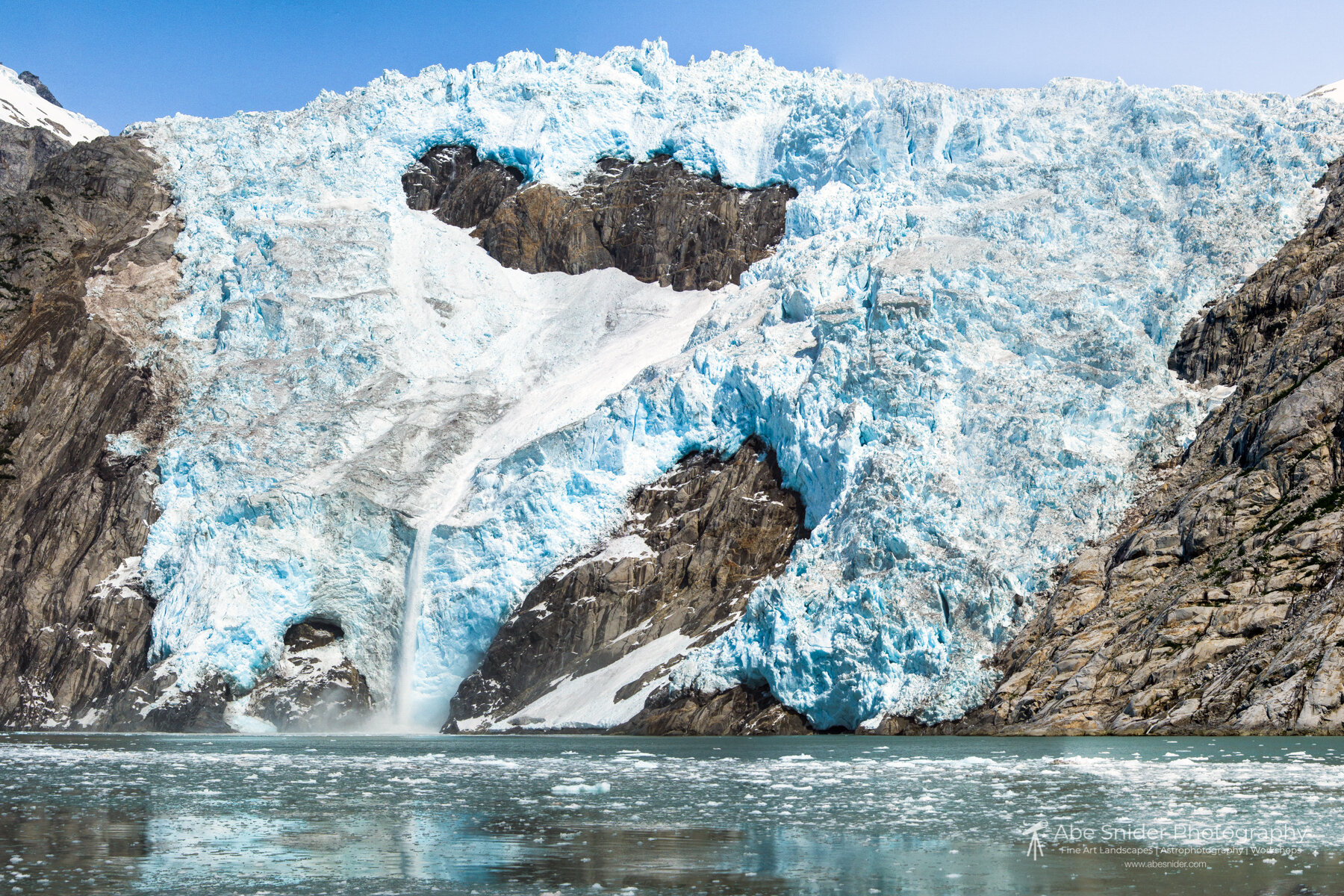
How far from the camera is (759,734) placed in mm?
52531

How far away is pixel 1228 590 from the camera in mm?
43188

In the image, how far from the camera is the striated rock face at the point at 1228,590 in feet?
130

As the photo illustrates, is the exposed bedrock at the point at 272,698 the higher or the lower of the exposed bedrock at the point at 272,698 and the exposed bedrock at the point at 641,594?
the lower

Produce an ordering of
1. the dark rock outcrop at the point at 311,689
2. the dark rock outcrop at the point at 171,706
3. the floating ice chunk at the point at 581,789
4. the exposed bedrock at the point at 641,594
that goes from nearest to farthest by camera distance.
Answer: the floating ice chunk at the point at 581,789
the exposed bedrock at the point at 641,594
the dark rock outcrop at the point at 171,706
the dark rock outcrop at the point at 311,689

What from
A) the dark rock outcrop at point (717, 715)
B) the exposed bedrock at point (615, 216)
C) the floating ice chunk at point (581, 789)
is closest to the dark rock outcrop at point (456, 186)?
the exposed bedrock at point (615, 216)

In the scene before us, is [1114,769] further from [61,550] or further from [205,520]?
[61,550]

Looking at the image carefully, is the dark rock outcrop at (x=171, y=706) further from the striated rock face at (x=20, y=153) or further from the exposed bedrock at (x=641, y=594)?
the striated rock face at (x=20, y=153)

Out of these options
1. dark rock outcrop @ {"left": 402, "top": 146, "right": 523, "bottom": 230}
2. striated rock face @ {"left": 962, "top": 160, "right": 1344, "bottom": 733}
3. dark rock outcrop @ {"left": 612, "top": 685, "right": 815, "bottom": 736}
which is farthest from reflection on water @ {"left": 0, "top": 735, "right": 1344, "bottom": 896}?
dark rock outcrop @ {"left": 402, "top": 146, "right": 523, "bottom": 230}

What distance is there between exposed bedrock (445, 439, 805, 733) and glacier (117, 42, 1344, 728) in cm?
178

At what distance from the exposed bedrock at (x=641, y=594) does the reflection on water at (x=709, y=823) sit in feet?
74.3

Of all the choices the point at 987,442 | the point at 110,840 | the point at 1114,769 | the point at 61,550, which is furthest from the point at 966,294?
the point at 61,550

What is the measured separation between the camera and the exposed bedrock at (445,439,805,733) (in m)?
62.7

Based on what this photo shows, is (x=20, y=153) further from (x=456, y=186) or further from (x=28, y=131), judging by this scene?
(x=456, y=186)

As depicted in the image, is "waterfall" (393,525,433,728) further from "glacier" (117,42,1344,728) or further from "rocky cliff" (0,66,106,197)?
"rocky cliff" (0,66,106,197)
